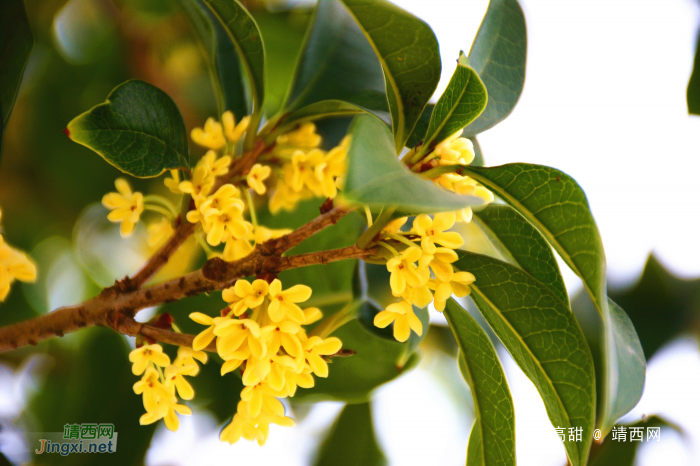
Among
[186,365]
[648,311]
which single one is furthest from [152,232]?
[648,311]

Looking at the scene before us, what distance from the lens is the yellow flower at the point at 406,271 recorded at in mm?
548

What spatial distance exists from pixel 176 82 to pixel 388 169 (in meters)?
1.14

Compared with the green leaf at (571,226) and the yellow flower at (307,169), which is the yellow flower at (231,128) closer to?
the yellow flower at (307,169)

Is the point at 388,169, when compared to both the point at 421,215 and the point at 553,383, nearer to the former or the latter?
the point at 421,215

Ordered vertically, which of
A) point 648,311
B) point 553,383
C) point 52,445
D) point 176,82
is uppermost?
point 553,383

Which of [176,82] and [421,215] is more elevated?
[421,215]

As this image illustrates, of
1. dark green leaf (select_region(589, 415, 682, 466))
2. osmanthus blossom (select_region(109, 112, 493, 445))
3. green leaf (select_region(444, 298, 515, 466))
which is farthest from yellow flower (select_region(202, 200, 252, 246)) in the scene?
dark green leaf (select_region(589, 415, 682, 466))

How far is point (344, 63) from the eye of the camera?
0.98 m

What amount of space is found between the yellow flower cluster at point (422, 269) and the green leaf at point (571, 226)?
0.08m

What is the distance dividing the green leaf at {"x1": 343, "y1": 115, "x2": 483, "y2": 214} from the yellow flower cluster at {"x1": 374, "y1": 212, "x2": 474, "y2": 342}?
5.9 inches

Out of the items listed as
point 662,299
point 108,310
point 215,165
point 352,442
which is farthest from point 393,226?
point 662,299

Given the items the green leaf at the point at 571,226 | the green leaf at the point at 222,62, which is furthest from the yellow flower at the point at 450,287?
the green leaf at the point at 222,62

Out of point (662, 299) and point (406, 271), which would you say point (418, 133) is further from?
point (662, 299)

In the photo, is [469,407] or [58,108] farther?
[469,407]
